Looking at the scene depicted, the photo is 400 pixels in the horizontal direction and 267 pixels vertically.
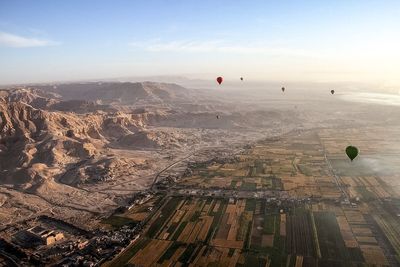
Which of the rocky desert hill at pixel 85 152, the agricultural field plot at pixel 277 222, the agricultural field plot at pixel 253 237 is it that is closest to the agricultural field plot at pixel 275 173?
the agricultural field plot at pixel 277 222

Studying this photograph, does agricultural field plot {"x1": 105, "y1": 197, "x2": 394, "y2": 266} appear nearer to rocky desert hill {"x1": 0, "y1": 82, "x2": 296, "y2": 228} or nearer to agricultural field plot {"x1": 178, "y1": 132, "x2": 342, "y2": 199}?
agricultural field plot {"x1": 178, "y1": 132, "x2": 342, "y2": 199}

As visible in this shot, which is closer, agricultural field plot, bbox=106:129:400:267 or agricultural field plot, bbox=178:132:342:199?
agricultural field plot, bbox=106:129:400:267

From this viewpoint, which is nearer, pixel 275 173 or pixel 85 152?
pixel 275 173

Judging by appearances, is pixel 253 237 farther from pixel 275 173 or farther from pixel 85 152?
pixel 85 152

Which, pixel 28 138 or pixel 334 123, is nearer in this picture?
pixel 28 138

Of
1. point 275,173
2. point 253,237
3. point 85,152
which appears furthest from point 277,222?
point 85,152

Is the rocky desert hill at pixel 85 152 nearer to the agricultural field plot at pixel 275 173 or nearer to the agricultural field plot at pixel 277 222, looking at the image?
the agricultural field plot at pixel 275 173

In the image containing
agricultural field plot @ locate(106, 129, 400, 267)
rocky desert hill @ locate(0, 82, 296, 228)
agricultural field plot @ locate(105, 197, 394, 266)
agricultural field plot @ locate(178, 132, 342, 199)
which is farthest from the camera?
rocky desert hill @ locate(0, 82, 296, 228)

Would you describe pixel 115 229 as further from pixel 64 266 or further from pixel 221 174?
pixel 221 174

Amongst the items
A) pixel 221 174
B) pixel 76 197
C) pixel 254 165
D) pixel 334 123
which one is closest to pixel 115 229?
pixel 76 197

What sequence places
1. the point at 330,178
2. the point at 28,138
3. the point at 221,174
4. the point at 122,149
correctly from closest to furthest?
1. the point at 330,178
2. the point at 221,174
3. the point at 28,138
4. the point at 122,149

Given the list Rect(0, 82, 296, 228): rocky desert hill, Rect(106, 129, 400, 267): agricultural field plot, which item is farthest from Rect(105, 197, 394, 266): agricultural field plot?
Rect(0, 82, 296, 228): rocky desert hill
